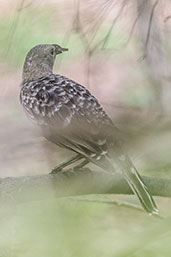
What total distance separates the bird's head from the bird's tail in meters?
1.03

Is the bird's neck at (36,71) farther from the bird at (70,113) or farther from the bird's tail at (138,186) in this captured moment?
the bird's tail at (138,186)

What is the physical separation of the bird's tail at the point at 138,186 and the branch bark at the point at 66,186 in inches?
1.0

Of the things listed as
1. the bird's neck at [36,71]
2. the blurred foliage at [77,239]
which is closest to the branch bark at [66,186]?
the blurred foliage at [77,239]

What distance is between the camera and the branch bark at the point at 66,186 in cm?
165

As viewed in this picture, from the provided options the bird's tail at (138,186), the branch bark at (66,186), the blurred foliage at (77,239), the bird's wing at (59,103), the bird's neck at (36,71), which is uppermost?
the blurred foliage at (77,239)

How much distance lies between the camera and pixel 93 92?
2.60 m

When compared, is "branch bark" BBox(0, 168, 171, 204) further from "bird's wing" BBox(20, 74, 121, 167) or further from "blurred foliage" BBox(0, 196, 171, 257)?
"blurred foliage" BBox(0, 196, 171, 257)

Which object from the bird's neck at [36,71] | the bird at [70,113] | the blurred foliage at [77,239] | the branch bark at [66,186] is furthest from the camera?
the bird's neck at [36,71]

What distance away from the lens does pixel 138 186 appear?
196cm

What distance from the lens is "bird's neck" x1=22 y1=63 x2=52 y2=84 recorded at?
112 inches

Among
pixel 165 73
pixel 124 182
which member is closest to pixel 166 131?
pixel 165 73

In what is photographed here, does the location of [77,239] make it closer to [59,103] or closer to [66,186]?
[66,186]

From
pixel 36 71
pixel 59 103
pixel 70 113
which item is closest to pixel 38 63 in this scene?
pixel 36 71

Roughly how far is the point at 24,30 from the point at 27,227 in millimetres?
747
